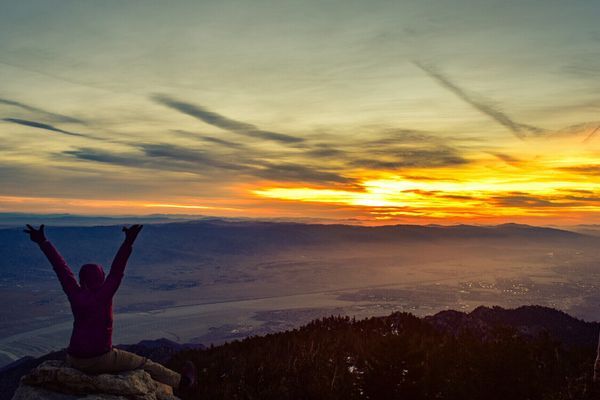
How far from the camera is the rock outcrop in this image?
761 cm

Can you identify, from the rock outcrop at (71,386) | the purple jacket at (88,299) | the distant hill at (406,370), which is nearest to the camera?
the rock outcrop at (71,386)

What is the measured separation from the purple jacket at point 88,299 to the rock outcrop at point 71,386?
1.29 ft

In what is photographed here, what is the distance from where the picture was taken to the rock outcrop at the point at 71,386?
25.0ft

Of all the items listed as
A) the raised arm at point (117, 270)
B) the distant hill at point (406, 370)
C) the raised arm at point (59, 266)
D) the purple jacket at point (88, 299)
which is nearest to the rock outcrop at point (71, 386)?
the purple jacket at point (88, 299)

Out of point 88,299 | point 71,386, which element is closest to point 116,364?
point 71,386

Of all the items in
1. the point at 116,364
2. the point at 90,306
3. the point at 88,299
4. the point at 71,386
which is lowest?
the point at 71,386

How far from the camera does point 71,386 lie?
770cm

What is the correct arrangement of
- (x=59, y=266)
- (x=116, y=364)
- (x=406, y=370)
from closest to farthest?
(x=59, y=266) < (x=116, y=364) < (x=406, y=370)

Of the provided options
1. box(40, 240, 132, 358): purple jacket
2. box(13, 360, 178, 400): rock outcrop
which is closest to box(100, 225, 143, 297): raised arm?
box(40, 240, 132, 358): purple jacket

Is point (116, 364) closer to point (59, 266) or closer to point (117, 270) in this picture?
point (117, 270)

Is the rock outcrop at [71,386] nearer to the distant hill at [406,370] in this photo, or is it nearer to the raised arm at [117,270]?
the raised arm at [117,270]

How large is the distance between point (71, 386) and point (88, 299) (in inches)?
55.9

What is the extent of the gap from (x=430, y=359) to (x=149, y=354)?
32040 mm

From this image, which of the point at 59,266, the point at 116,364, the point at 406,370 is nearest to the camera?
the point at 59,266
